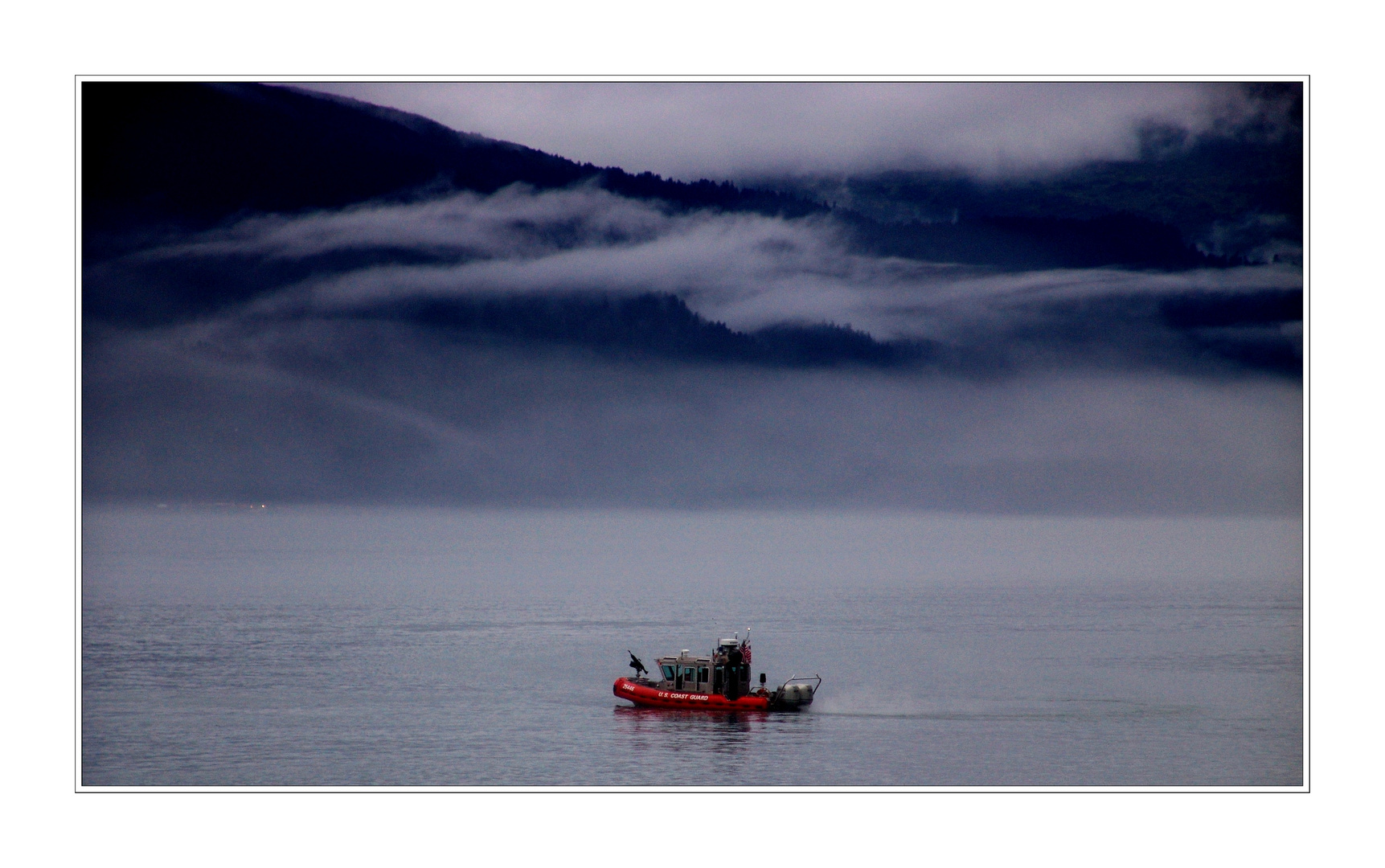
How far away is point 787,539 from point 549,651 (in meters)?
111

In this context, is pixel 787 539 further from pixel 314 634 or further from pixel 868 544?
pixel 314 634

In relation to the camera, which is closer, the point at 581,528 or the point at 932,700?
the point at 932,700

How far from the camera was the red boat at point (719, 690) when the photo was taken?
3142 centimetres

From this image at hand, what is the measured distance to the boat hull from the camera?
103ft

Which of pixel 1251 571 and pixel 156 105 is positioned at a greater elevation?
pixel 156 105

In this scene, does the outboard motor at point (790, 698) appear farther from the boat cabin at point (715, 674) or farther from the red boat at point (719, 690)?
the boat cabin at point (715, 674)

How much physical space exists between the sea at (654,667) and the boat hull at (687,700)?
23cm

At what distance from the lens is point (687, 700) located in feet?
103

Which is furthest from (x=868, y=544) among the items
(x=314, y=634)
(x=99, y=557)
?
(x=314, y=634)

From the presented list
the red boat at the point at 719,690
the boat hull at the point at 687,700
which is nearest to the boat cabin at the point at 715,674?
the red boat at the point at 719,690

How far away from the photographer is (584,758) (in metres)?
26.8

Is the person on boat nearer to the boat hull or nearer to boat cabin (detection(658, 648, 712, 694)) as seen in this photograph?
the boat hull

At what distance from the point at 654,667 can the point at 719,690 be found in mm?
17038
